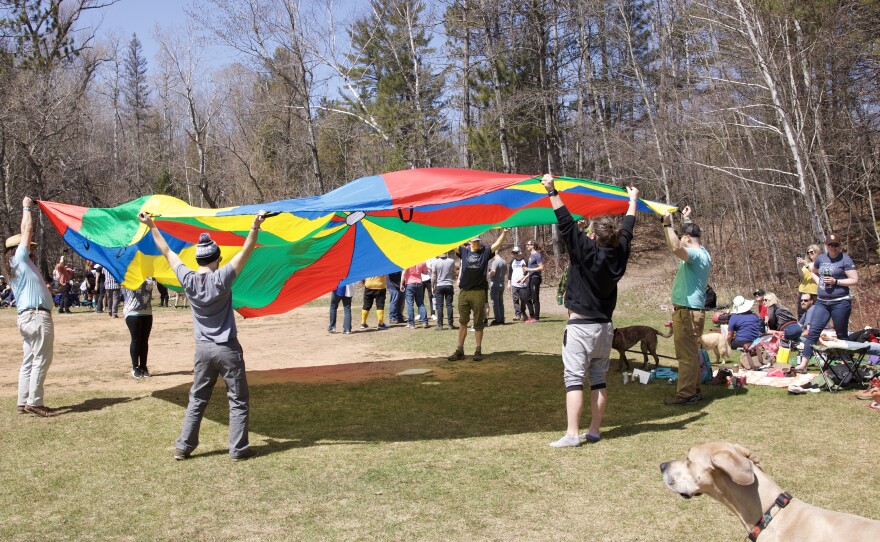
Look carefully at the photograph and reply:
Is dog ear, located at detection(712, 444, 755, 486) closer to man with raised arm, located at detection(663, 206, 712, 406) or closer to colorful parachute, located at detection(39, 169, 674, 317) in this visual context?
colorful parachute, located at detection(39, 169, 674, 317)

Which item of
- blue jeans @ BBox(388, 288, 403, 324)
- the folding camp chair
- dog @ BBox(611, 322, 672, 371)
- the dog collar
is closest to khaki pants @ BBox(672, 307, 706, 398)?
the folding camp chair

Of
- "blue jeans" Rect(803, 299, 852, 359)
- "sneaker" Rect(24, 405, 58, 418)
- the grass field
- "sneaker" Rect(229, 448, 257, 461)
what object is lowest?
the grass field

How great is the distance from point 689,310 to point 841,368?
7.02 feet

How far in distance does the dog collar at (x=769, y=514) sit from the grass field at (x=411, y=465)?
3.45 ft

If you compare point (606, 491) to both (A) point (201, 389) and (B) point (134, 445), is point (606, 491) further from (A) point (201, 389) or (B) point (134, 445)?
(B) point (134, 445)

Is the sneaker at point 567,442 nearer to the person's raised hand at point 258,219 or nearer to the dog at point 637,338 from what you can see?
the person's raised hand at point 258,219

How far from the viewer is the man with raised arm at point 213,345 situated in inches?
212

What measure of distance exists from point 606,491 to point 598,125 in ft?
81.5

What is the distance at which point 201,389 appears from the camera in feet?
17.9

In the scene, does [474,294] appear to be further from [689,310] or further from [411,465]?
[411,465]

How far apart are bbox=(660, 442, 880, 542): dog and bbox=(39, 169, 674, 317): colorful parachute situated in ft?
12.6

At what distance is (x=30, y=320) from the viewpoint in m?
6.92

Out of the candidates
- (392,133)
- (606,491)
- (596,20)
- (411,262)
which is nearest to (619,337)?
(411,262)

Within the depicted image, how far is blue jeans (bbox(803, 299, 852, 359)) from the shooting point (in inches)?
325
